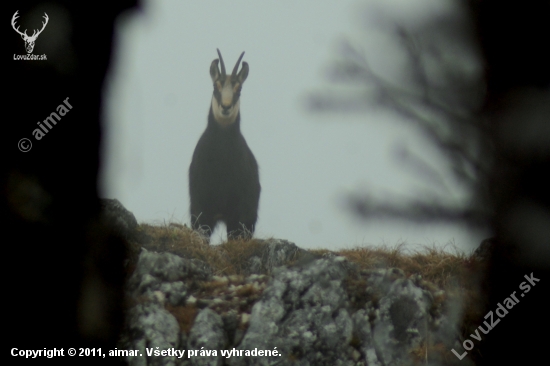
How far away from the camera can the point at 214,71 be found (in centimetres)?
915

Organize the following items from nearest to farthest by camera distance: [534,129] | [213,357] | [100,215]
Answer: [534,129]
[100,215]
[213,357]

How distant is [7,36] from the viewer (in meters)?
3.97

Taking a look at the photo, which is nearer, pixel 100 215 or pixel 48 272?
pixel 48 272

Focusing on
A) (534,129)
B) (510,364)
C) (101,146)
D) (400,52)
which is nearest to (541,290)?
(510,364)

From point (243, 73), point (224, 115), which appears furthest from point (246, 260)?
point (243, 73)

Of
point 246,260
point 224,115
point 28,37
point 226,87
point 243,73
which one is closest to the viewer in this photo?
point 28,37

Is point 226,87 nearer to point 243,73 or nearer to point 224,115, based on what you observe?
point 243,73

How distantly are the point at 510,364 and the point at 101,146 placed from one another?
3.18 m

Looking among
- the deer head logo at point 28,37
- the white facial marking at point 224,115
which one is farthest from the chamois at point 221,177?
the deer head logo at point 28,37

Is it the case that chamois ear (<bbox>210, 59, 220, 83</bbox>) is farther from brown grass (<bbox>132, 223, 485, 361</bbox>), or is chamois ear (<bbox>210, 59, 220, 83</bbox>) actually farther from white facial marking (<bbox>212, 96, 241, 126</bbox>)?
brown grass (<bbox>132, 223, 485, 361</bbox>)

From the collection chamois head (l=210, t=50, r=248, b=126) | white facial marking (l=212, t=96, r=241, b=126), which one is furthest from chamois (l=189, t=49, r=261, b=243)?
chamois head (l=210, t=50, r=248, b=126)

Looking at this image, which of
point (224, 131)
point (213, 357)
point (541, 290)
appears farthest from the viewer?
point (224, 131)

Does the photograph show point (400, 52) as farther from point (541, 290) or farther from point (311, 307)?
point (311, 307)

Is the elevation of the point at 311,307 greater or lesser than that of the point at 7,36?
lesser
